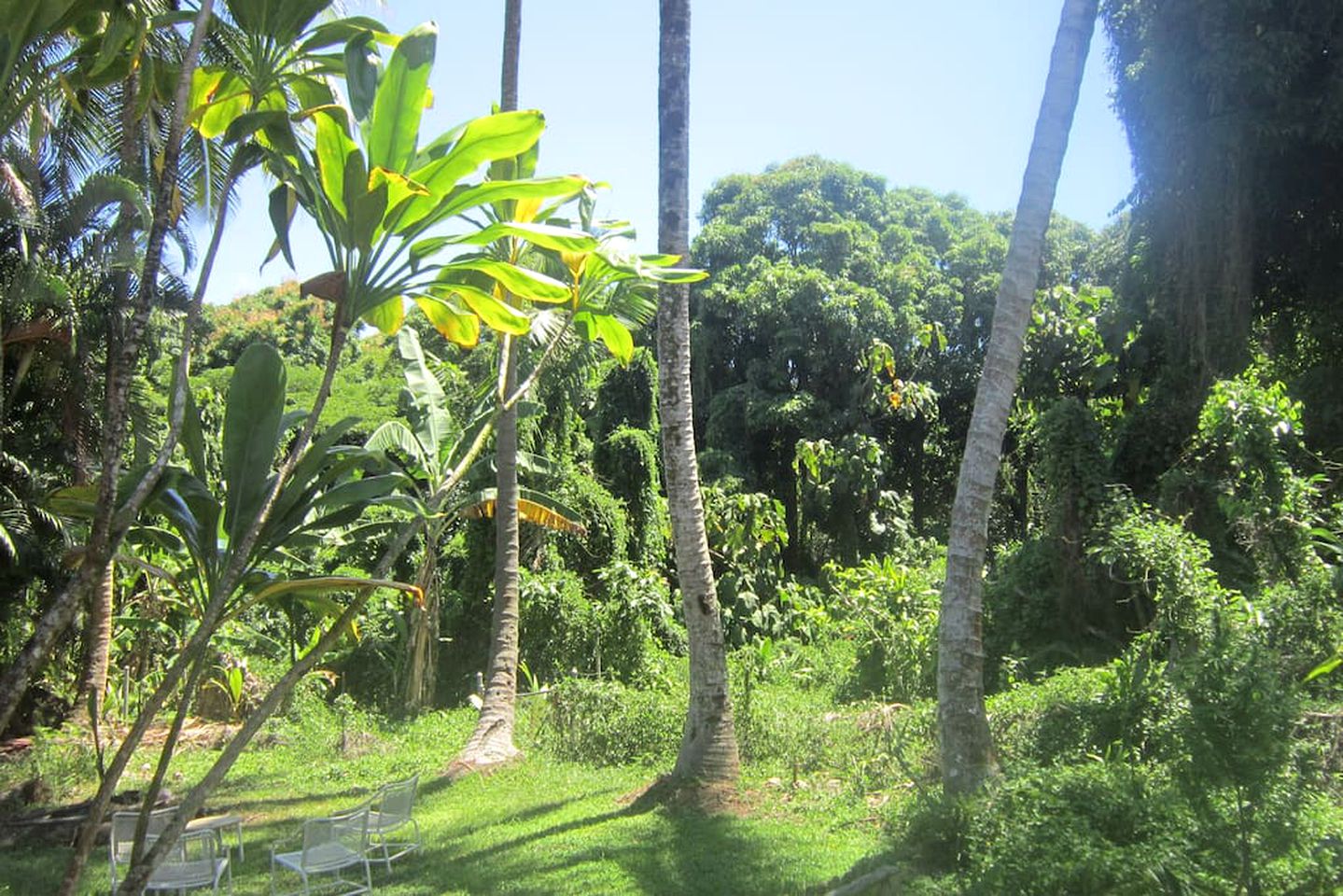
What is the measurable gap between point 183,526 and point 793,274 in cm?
1751

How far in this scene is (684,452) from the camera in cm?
837

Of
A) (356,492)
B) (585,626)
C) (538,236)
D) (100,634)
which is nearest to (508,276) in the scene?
(538,236)

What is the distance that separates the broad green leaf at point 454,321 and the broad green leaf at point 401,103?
967 millimetres

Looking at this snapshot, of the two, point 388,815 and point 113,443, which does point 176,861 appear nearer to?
point 388,815

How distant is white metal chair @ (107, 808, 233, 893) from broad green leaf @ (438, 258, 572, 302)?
4047 millimetres

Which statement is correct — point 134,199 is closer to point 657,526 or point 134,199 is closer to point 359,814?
point 359,814

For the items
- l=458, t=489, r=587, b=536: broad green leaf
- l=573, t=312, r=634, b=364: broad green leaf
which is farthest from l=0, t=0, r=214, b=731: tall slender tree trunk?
l=458, t=489, r=587, b=536: broad green leaf

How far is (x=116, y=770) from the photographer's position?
4.03 m

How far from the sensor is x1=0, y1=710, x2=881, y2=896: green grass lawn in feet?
21.1

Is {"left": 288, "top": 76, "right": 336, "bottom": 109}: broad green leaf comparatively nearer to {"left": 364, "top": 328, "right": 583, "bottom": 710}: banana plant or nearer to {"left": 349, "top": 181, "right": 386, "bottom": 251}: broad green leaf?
{"left": 349, "top": 181, "right": 386, "bottom": 251}: broad green leaf

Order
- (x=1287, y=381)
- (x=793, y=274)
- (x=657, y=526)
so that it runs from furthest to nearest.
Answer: (x=793, y=274) → (x=657, y=526) → (x=1287, y=381)

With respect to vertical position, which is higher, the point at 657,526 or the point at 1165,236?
the point at 1165,236

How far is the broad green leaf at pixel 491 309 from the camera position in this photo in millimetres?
4422

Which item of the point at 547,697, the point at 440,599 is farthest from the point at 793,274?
the point at 547,697
